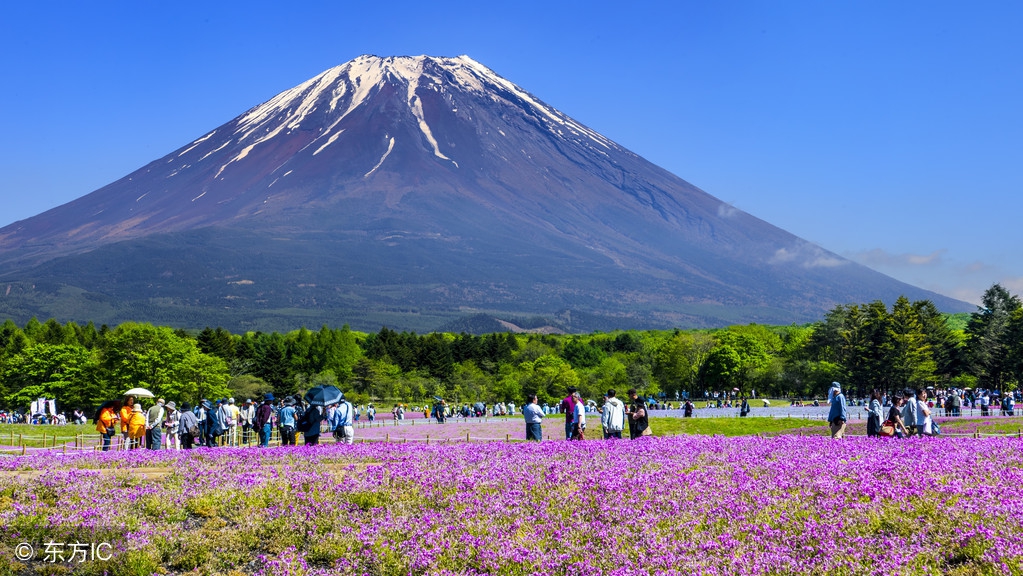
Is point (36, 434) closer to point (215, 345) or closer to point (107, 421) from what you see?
point (107, 421)

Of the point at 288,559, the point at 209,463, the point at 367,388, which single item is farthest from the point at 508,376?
the point at 288,559

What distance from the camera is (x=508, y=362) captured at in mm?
135000

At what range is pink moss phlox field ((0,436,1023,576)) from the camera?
33.8 feet

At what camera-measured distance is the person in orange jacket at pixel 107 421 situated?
2792 cm

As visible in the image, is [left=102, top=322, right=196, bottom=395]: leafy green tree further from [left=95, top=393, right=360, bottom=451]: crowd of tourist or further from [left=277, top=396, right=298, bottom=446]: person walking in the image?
[left=277, top=396, right=298, bottom=446]: person walking

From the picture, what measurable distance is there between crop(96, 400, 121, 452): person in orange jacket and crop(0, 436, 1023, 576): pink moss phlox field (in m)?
9.94

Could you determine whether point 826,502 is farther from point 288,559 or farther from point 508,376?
point 508,376

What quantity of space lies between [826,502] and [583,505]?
123 inches

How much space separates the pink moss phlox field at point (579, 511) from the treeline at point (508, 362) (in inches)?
2577

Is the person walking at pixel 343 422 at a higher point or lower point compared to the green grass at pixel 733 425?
higher

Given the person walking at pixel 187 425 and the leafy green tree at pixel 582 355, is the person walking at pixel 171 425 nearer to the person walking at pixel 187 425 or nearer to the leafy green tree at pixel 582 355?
the person walking at pixel 187 425

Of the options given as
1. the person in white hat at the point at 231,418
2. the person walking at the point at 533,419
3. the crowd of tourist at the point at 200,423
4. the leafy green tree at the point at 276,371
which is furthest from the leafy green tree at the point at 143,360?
the person walking at the point at 533,419

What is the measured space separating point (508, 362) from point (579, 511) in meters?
122

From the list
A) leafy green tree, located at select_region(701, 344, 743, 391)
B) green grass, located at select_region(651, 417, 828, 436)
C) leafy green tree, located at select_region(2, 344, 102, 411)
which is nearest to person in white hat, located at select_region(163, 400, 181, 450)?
green grass, located at select_region(651, 417, 828, 436)
